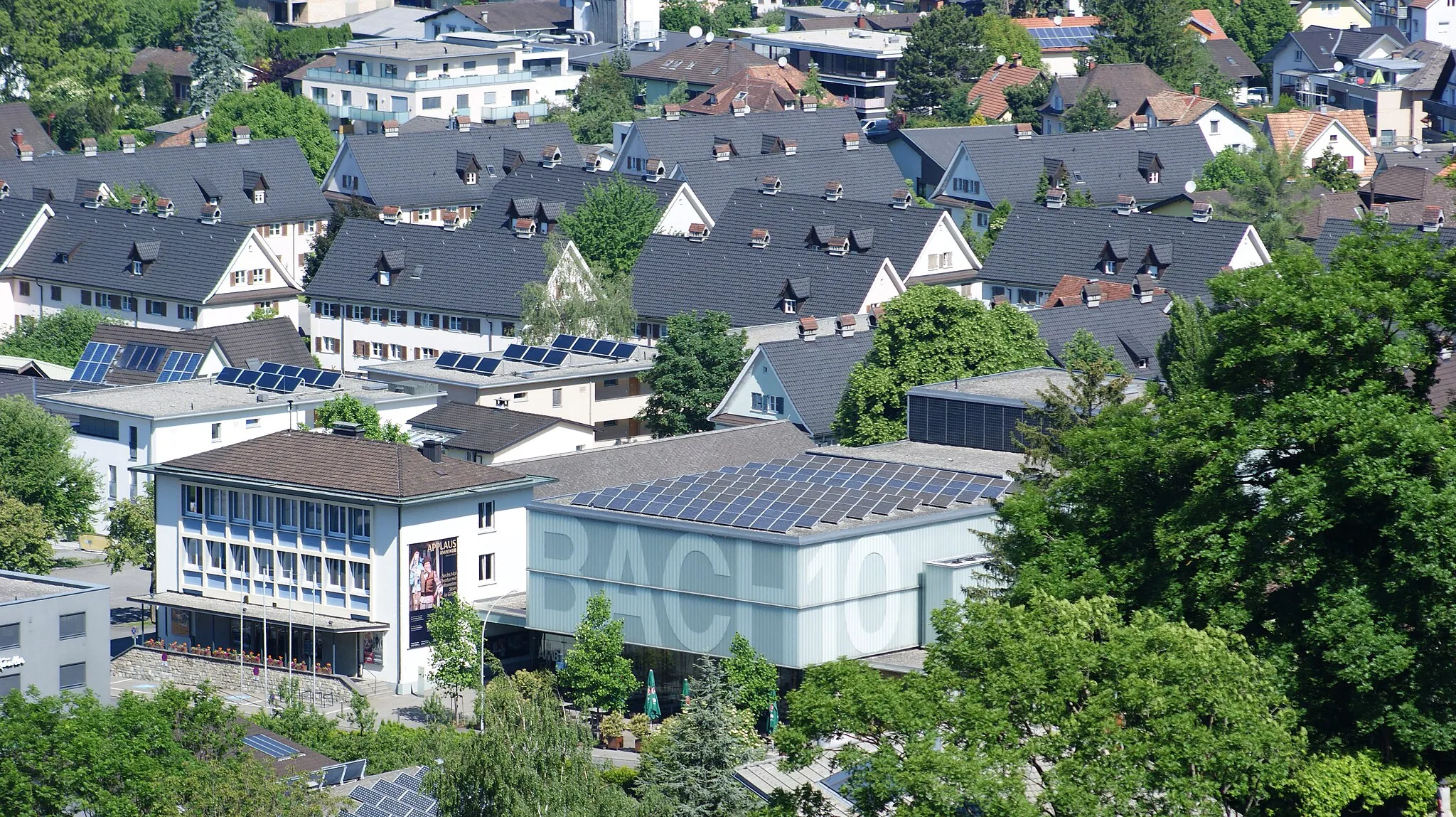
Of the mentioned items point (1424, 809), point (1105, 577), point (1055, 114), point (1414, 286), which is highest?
point (1055, 114)

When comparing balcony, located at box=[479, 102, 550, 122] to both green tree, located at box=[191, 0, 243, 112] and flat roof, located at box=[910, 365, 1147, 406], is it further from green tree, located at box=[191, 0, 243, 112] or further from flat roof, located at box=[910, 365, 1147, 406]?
flat roof, located at box=[910, 365, 1147, 406]

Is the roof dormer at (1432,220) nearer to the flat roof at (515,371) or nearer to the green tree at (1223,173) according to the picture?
the green tree at (1223,173)

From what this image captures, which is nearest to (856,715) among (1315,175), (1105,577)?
(1105,577)

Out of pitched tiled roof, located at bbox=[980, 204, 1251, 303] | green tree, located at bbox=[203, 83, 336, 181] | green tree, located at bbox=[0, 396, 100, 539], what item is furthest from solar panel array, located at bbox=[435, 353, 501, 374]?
green tree, located at bbox=[203, 83, 336, 181]

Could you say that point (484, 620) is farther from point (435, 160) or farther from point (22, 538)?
point (435, 160)

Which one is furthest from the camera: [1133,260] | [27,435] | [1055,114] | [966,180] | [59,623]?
[1055,114]

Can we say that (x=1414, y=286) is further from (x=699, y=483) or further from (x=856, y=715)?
(x=699, y=483)

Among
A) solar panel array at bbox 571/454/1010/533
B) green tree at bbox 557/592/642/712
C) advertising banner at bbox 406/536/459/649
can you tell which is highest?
solar panel array at bbox 571/454/1010/533

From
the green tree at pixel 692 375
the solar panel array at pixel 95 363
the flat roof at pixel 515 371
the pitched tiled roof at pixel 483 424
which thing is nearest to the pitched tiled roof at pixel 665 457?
the pitched tiled roof at pixel 483 424
